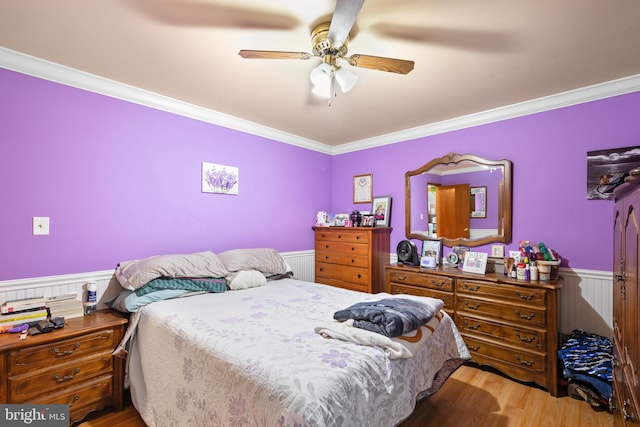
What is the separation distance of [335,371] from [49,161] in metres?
2.54

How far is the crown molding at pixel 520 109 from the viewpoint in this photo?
2.38 metres

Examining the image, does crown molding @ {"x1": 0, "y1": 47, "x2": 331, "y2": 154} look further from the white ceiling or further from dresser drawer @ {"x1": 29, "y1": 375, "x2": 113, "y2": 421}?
dresser drawer @ {"x1": 29, "y1": 375, "x2": 113, "y2": 421}

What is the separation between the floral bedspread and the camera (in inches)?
46.1

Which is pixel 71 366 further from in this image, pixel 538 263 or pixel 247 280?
pixel 538 263

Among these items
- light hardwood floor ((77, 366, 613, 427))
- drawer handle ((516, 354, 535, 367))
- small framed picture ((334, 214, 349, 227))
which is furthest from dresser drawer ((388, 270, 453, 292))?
small framed picture ((334, 214, 349, 227))

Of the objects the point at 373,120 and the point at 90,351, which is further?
the point at 373,120

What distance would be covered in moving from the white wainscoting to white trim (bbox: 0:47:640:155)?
58.6 inches

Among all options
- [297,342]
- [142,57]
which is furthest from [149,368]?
[142,57]

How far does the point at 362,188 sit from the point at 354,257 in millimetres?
1038

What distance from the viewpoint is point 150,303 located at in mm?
2203

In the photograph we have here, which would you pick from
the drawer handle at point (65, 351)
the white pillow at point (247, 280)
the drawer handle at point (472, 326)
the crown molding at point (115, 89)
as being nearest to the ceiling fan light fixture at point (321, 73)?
the crown molding at point (115, 89)

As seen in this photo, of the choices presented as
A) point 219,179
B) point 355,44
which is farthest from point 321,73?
point 219,179

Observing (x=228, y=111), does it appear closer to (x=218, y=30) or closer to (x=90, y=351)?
(x=218, y=30)

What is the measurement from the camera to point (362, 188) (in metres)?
4.17
